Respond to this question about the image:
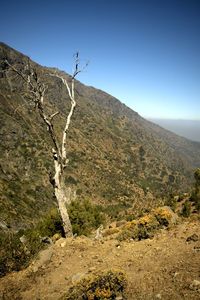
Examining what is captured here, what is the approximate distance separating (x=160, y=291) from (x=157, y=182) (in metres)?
88.9

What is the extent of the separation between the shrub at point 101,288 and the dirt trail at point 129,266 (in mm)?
316

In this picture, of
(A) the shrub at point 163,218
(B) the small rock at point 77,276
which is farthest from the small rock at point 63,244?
(A) the shrub at point 163,218

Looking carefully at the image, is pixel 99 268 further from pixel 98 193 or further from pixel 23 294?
pixel 98 193

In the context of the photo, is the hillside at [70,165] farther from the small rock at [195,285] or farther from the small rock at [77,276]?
the small rock at [195,285]

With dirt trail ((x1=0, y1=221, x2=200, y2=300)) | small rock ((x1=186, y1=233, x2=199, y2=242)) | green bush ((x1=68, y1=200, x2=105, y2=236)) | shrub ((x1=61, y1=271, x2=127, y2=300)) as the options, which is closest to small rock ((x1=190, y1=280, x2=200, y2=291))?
dirt trail ((x1=0, y1=221, x2=200, y2=300))

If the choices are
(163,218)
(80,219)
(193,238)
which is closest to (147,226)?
(163,218)

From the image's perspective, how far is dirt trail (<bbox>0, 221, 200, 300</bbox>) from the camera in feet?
18.7

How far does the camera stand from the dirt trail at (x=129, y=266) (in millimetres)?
5688

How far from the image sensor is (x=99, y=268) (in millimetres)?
7227

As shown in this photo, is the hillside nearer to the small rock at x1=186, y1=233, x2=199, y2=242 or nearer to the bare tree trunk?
the bare tree trunk

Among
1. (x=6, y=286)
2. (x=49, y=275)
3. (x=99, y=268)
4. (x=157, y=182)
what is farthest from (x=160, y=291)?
(x=157, y=182)

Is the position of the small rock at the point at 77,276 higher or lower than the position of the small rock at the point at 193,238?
lower

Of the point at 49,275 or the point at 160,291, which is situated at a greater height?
the point at 160,291

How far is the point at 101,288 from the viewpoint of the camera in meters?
5.41
